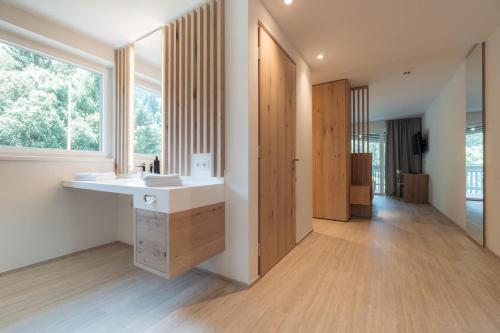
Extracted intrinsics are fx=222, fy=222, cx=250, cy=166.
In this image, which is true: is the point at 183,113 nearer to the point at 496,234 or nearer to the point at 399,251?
the point at 399,251

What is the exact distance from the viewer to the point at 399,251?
258 cm

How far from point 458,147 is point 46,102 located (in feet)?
18.6

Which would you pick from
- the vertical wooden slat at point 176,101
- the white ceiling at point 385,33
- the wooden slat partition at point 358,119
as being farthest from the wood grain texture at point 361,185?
the vertical wooden slat at point 176,101

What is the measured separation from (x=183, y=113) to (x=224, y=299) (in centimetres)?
165

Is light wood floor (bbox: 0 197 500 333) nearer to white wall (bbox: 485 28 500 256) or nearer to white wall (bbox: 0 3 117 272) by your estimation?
white wall (bbox: 0 3 117 272)

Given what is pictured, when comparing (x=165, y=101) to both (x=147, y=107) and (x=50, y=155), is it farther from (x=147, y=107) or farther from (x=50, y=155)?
(x=50, y=155)

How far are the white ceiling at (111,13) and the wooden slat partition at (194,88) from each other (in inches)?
4.9

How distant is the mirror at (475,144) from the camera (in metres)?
2.77

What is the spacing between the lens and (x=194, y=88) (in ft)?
6.78

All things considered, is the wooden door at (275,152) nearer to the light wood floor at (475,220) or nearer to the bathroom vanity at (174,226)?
the bathroom vanity at (174,226)

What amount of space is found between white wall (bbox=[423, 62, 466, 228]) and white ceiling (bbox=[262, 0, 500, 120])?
0.49 metres

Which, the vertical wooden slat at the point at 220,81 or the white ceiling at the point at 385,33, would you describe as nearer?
the vertical wooden slat at the point at 220,81

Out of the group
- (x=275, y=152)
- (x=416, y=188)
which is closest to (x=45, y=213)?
(x=275, y=152)

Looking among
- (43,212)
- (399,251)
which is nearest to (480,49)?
(399,251)
